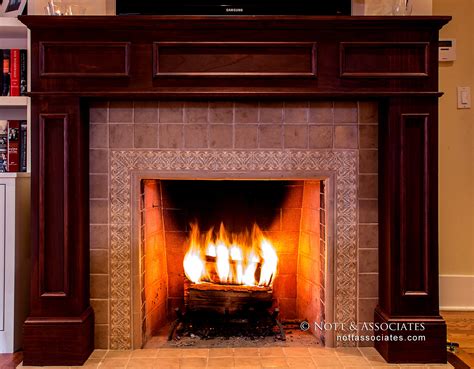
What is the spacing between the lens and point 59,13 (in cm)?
204

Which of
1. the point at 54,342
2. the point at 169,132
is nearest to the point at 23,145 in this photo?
the point at 169,132

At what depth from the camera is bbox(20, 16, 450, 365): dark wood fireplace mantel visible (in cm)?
198

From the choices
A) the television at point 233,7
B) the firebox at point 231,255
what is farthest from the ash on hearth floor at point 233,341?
the television at point 233,7

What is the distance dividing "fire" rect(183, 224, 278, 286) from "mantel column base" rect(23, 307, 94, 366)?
65 centimetres

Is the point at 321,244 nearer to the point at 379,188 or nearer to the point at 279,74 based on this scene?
the point at 379,188

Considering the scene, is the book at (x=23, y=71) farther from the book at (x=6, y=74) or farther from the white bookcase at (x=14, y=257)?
the white bookcase at (x=14, y=257)

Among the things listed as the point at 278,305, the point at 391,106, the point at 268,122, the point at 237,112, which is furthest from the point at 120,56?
the point at 278,305

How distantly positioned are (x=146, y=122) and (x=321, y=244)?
0.97 m

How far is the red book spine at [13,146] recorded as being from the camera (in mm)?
2340

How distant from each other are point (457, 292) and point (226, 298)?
1379 mm

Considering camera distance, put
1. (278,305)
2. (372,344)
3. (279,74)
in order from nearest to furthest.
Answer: (279,74)
(372,344)
(278,305)

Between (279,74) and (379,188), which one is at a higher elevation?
(279,74)

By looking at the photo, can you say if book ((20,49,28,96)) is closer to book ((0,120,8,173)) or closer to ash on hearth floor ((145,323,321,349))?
book ((0,120,8,173))

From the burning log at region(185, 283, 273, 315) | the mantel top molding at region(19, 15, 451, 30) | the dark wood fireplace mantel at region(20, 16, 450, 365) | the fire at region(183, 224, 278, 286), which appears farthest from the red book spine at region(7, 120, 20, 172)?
the burning log at region(185, 283, 273, 315)
